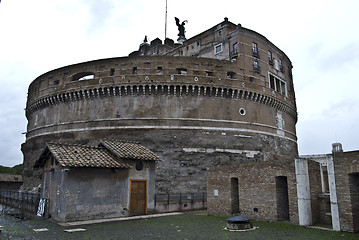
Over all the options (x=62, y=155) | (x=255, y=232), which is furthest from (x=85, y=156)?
(x=255, y=232)

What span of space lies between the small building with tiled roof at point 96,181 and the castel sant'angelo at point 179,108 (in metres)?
9.49

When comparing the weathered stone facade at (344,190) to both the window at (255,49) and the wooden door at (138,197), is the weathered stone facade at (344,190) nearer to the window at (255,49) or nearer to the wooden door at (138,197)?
the wooden door at (138,197)

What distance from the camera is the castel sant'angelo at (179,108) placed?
86.9ft

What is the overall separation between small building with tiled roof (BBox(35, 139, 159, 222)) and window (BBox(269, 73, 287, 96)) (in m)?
20.8

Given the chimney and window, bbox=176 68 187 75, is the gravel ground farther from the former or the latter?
window, bbox=176 68 187 75

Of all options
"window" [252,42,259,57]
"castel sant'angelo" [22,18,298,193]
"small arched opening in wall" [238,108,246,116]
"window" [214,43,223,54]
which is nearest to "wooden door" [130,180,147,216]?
"castel sant'angelo" [22,18,298,193]

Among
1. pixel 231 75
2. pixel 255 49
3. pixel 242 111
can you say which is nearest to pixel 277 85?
pixel 255 49

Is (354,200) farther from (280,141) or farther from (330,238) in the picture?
(280,141)

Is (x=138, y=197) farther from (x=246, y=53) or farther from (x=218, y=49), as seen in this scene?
(x=218, y=49)

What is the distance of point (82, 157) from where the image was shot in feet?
46.8

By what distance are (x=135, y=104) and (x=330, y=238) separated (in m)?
21.3

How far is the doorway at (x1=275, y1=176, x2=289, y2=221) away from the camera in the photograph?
12.4m

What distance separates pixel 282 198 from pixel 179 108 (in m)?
16.0

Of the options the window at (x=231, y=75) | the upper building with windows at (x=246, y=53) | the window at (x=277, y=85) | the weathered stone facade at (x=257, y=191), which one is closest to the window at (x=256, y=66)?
the upper building with windows at (x=246, y=53)
